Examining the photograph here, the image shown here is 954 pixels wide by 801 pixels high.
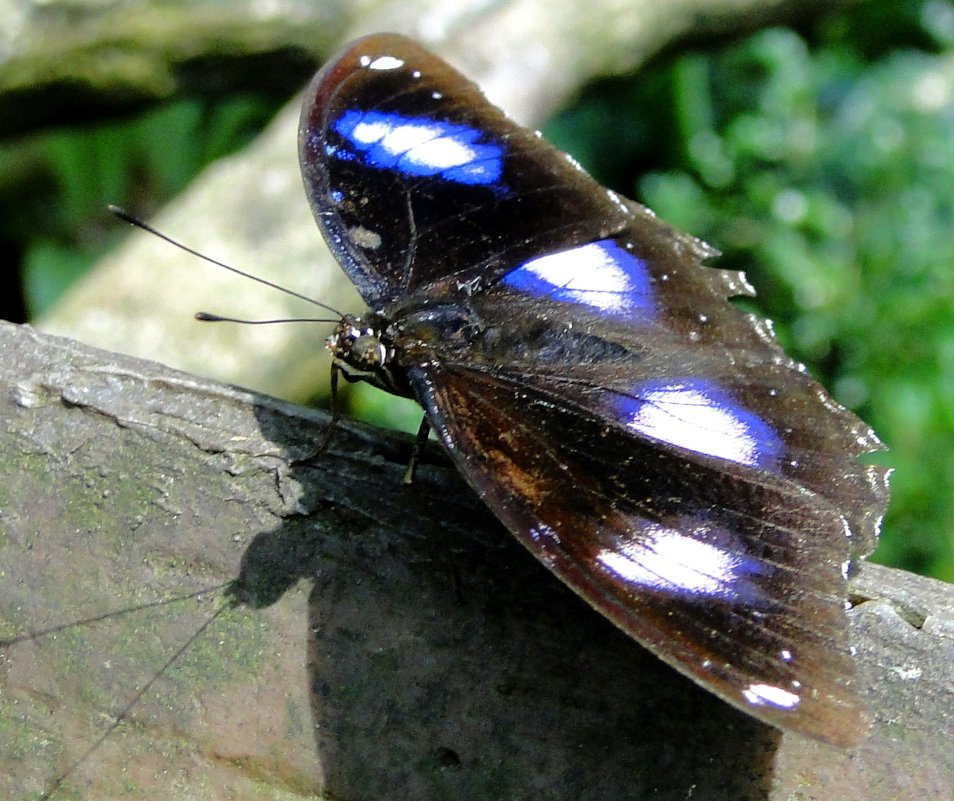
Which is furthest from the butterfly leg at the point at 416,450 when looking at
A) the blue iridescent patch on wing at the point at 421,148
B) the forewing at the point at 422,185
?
the blue iridescent patch on wing at the point at 421,148

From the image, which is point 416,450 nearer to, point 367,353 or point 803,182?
point 367,353

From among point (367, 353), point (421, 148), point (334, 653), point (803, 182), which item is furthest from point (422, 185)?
point (803, 182)

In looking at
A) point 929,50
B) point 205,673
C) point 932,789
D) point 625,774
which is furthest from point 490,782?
point 929,50

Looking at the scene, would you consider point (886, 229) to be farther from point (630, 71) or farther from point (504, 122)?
point (504, 122)

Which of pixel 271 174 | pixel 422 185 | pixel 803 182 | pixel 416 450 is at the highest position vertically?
pixel 422 185

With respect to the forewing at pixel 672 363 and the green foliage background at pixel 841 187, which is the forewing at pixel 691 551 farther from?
the green foliage background at pixel 841 187

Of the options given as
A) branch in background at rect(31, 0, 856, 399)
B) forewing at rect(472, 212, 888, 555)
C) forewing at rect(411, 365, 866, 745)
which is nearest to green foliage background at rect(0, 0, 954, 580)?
branch in background at rect(31, 0, 856, 399)

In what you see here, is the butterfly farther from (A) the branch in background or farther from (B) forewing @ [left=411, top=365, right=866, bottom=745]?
(A) the branch in background

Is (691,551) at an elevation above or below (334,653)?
above
